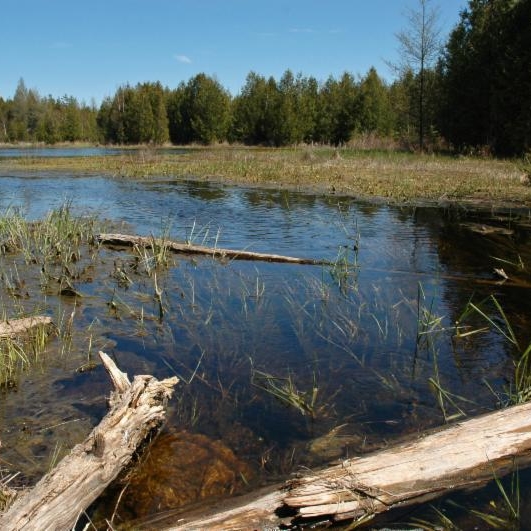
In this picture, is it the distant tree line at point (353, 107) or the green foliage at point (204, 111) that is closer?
the distant tree line at point (353, 107)

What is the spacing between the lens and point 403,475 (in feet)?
9.52

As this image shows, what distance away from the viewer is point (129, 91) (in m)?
70.4

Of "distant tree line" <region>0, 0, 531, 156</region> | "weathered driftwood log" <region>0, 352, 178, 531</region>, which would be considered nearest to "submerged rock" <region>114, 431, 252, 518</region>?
"weathered driftwood log" <region>0, 352, 178, 531</region>

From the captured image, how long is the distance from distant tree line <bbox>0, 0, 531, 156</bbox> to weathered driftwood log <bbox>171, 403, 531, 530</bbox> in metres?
24.3

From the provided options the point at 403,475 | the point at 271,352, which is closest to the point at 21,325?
the point at 271,352

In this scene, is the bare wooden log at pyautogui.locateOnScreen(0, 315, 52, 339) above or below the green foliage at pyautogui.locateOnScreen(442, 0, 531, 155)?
below

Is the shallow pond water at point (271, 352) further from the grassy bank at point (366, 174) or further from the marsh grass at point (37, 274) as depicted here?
the grassy bank at point (366, 174)

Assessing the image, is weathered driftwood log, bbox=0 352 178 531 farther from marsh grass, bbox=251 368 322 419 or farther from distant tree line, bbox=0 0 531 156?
distant tree line, bbox=0 0 531 156

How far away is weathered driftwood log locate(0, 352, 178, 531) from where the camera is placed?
248cm

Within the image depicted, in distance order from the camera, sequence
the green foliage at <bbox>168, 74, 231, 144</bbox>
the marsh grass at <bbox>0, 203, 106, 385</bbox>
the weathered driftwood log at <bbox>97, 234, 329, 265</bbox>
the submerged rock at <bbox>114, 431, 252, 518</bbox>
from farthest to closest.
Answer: the green foliage at <bbox>168, 74, 231, 144</bbox> → the weathered driftwood log at <bbox>97, 234, 329, 265</bbox> → the marsh grass at <bbox>0, 203, 106, 385</bbox> → the submerged rock at <bbox>114, 431, 252, 518</bbox>

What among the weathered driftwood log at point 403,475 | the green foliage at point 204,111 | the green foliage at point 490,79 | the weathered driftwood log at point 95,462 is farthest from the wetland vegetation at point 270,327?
the green foliage at point 204,111

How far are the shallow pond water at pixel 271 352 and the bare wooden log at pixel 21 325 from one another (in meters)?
0.24

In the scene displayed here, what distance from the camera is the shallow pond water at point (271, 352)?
358 cm

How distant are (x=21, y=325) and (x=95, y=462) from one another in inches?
101
